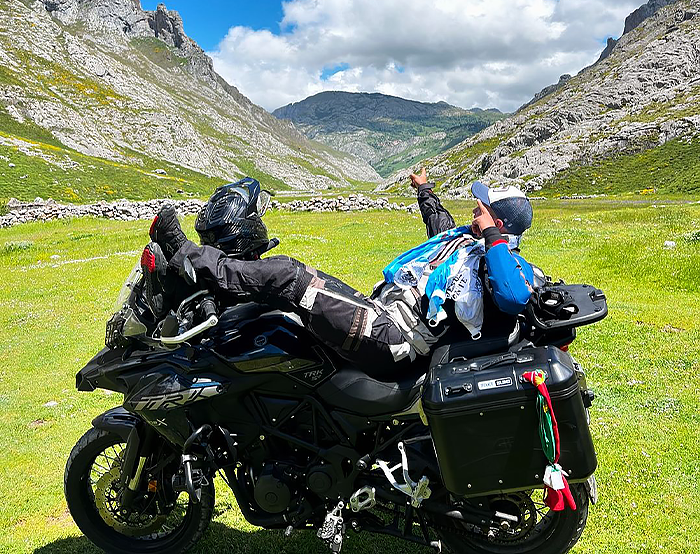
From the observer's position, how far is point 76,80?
14912 centimetres

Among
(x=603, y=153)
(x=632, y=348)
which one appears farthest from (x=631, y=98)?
(x=632, y=348)

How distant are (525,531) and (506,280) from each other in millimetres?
1925

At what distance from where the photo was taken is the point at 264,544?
4977 millimetres

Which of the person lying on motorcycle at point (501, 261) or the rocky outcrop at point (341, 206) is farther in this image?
the rocky outcrop at point (341, 206)

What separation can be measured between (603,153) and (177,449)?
101686 mm

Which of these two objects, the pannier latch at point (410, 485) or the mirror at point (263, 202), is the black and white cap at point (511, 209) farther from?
the pannier latch at point (410, 485)

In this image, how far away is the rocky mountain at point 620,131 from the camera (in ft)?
264

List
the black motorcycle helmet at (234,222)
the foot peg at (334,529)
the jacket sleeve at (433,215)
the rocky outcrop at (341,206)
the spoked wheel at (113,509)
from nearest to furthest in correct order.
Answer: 1. the foot peg at (334,529)
2. the black motorcycle helmet at (234,222)
3. the spoked wheel at (113,509)
4. the jacket sleeve at (433,215)
5. the rocky outcrop at (341,206)

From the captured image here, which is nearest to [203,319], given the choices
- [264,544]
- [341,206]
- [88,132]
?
[264,544]

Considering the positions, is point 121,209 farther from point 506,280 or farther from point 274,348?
point 506,280

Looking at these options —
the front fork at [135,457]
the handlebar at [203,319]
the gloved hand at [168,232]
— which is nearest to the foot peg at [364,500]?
the handlebar at [203,319]

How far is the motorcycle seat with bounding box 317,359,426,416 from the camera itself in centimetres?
400

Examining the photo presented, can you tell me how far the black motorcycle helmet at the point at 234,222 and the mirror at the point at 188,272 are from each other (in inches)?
25.8

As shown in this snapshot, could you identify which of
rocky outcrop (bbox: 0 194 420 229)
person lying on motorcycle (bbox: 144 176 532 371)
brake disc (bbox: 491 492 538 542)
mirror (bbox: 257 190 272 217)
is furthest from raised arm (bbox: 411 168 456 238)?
rocky outcrop (bbox: 0 194 420 229)
